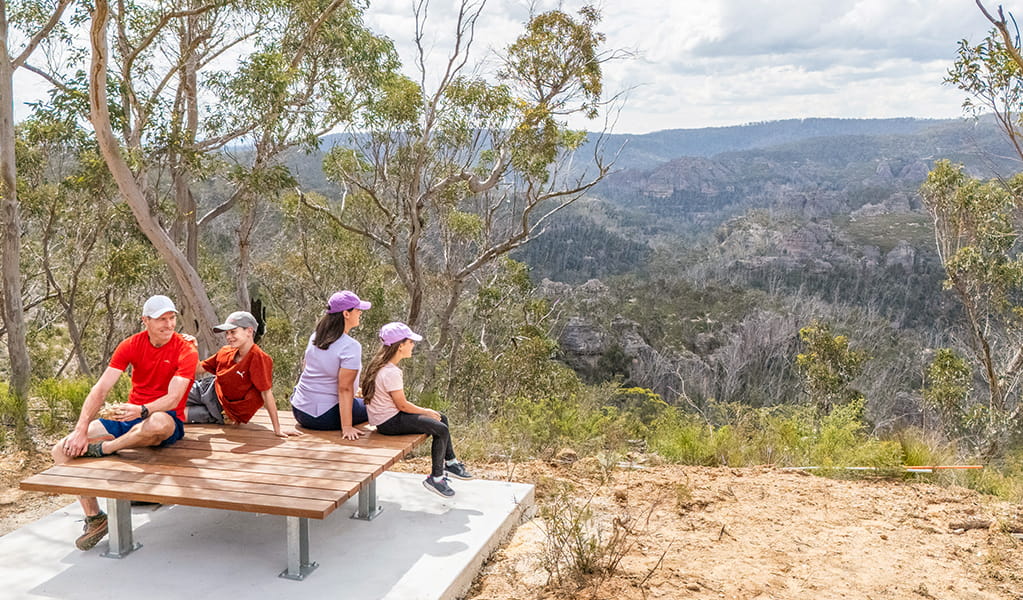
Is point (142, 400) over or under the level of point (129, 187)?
under

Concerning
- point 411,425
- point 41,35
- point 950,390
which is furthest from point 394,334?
point 950,390

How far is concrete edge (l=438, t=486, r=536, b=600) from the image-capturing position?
10.6 ft

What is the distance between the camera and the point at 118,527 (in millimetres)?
3377

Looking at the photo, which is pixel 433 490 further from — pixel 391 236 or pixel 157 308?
pixel 391 236

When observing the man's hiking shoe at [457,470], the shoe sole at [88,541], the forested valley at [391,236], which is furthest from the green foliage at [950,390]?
the shoe sole at [88,541]

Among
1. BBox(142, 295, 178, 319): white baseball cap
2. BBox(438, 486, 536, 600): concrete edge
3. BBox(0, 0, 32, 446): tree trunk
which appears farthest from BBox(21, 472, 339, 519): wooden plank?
BBox(0, 0, 32, 446): tree trunk

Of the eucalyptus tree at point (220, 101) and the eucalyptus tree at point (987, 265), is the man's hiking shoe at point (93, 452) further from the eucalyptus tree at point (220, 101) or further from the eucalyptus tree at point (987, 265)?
the eucalyptus tree at point (987, 265)

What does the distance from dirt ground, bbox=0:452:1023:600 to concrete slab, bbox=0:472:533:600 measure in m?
0.20

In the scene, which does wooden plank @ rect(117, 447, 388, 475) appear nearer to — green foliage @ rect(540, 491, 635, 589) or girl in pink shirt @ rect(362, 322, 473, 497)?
girl in pink shirt @ rect(362, 322, 473, 497)

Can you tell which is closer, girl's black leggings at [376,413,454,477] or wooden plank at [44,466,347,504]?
wooden plank at [44,466,347,504]

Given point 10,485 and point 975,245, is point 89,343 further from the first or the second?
point 975,245

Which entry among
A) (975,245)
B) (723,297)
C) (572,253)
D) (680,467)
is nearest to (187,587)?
(680,467)

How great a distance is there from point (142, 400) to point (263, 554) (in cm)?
99

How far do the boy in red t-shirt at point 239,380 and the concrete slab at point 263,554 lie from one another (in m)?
0.52
